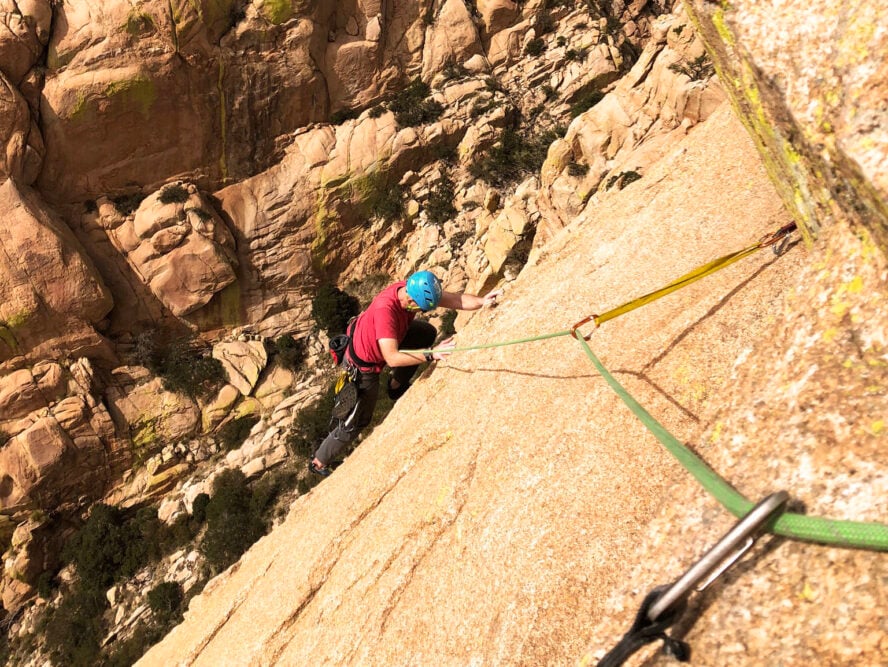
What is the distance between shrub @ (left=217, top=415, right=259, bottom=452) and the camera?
22.2 m

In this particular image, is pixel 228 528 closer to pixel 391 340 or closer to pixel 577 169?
pixel 391 340

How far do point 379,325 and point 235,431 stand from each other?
19548 mm

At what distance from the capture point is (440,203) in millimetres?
24719

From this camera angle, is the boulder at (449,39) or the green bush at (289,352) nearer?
the green bush at (289,352)

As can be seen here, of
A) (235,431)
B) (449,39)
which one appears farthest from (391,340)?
(449,39)

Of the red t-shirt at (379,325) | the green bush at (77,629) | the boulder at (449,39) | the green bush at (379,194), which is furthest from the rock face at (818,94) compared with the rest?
the boulder at (449,39)

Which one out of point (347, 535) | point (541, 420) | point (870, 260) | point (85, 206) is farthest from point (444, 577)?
point (85, 206)

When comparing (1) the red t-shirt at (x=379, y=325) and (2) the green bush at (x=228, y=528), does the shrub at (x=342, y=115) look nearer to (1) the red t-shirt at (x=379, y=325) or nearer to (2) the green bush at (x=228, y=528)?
(2) the green bush at (x=228, y=528)

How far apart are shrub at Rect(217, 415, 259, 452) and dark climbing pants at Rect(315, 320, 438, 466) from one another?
17130 mm

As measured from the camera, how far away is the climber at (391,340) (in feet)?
17.5

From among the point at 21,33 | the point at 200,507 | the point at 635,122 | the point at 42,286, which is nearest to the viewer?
the point at 635,122

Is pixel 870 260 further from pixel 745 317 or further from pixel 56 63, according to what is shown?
pixel 56 63

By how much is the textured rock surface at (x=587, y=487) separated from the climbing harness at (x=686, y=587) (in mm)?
80

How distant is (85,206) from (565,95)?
22146mm
